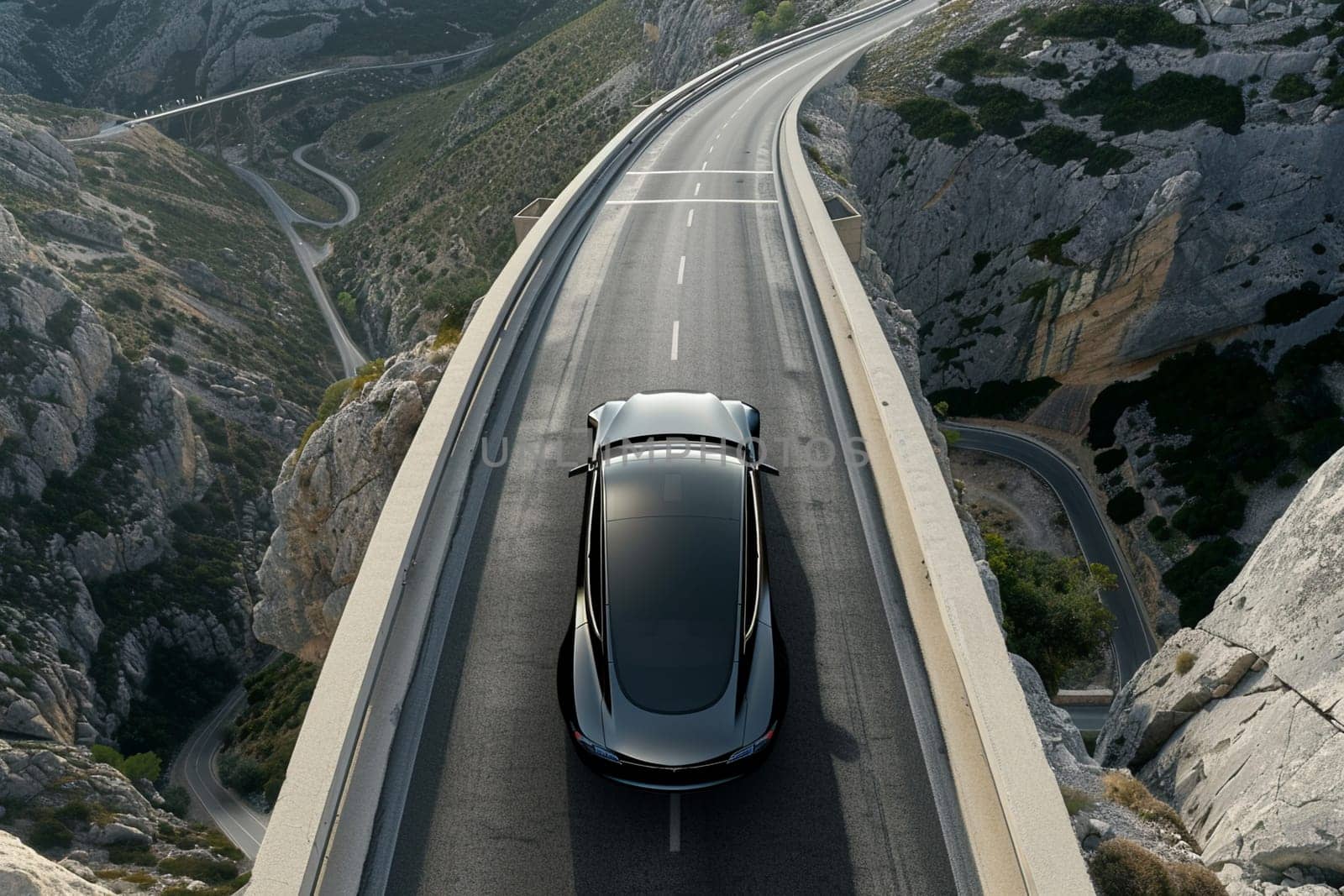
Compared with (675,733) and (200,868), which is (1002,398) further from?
(675,733)

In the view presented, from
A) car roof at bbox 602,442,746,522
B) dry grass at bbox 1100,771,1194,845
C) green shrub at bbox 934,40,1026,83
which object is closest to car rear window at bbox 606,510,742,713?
car roof at bbox 602,442,746,522

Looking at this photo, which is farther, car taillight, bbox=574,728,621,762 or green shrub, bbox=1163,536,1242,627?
green shrub, bbox=1163,536,1242,627

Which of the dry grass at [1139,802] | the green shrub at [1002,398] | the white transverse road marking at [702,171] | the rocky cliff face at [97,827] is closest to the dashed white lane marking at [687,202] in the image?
the white transverse road marking at [702,171]

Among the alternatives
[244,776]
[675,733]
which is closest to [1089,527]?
[675,733]

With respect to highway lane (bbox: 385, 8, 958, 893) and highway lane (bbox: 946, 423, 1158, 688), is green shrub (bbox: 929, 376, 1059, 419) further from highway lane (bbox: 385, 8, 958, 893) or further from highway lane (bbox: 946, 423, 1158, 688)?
highway lane (bbox: 385, 8, 958, 893)

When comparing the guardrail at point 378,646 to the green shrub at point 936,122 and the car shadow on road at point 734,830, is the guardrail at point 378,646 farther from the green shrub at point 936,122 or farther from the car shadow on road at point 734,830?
the green shrub at point 936,122

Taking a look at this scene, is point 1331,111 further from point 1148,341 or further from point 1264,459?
point 1264,459
